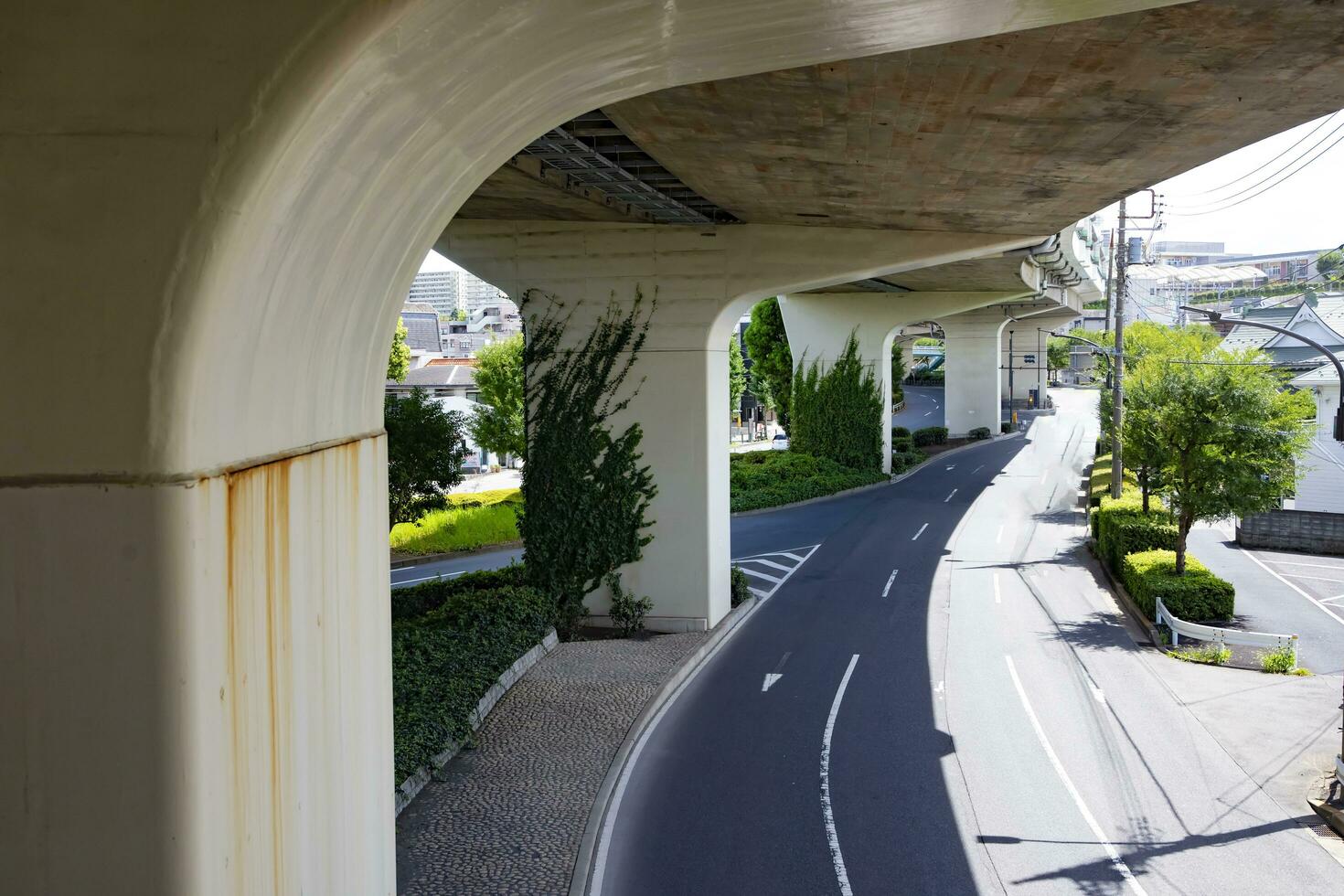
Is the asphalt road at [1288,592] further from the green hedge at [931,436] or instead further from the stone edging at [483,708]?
the green hedge at [931,436]

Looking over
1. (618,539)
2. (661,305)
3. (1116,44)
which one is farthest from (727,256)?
(1116,44)

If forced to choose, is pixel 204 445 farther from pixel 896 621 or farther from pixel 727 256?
pixel 896 621

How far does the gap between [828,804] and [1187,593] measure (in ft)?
36.7

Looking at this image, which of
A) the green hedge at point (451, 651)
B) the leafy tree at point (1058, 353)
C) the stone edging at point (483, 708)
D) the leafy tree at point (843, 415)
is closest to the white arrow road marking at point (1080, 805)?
the stone edging at point (483, 708)

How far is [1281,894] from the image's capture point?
9.21m

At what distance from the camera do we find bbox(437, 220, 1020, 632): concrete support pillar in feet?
57.9

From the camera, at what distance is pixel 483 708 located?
1311 centimetres

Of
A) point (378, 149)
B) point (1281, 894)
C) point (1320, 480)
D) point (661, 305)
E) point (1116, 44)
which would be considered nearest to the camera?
point (378, 149)

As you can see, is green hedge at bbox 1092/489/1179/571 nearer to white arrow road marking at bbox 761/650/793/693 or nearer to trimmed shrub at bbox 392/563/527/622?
white arrow road marking at bbox 761/650/793/693

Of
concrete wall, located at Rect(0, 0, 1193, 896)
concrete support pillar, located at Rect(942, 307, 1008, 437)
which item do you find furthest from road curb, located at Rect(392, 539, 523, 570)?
Result: concrete support pillar, located at Rect(942, 307, 1008, 437)

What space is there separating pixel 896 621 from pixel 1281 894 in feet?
32.7

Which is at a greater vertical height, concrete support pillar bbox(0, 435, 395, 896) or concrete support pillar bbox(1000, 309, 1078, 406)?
concrete support pillar bbox(1000, 309, 1078, 406)

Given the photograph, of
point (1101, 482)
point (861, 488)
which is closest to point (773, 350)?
point (861, 488)

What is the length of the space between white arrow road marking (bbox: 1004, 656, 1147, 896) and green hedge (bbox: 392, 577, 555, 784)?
6485mm
